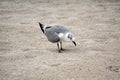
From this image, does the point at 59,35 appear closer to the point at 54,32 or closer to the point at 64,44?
the point at 54,32

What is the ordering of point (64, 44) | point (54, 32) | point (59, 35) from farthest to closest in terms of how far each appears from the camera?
point (64, 44)
point (54, 32)
point (59, 35)

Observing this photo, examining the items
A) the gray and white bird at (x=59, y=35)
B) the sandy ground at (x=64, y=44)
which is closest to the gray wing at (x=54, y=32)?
the gray and white bird at (x=59, y=35)

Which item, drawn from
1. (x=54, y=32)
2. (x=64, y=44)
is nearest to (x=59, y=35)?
(x=54, y=32)

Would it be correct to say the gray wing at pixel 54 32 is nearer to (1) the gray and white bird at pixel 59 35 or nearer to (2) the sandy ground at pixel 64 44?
(1) the gray and white bird at pixel 59 35

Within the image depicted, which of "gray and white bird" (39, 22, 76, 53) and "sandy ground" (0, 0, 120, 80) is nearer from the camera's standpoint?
"sandy ground" (0, 0, 120, 80)

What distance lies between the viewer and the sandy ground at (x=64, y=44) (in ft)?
19.2

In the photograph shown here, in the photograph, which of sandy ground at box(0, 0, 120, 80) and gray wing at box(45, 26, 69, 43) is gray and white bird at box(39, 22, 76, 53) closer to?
gray wing at box(45, 26, 69, 43)

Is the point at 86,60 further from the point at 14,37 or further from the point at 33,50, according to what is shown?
the point at 14,37

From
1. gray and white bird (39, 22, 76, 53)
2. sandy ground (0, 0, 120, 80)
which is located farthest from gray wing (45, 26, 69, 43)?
sandy ground (0, 0, 120, 80)

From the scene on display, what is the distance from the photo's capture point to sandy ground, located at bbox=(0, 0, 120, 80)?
19.2 feet

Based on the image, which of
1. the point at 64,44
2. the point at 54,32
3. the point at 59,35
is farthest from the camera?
the point at 64,44

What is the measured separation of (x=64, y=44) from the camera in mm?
7812

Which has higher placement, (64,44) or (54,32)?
(54,32)

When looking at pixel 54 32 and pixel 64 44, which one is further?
pixel 64 44
